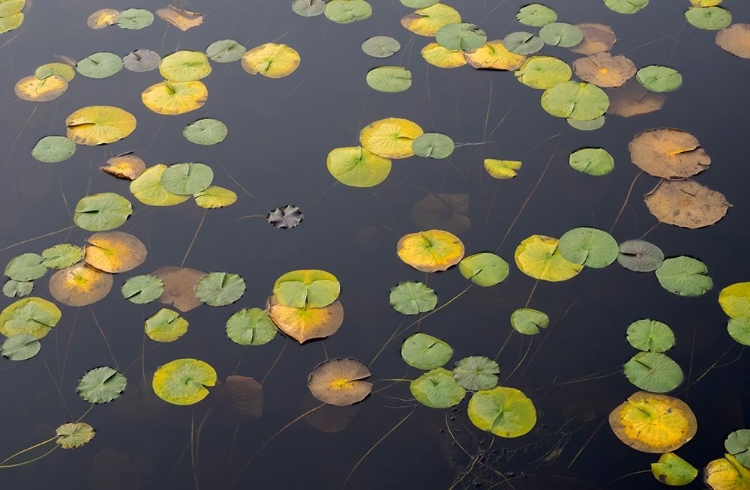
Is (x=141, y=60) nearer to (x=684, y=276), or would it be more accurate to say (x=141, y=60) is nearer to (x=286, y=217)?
(x=286, y=217)

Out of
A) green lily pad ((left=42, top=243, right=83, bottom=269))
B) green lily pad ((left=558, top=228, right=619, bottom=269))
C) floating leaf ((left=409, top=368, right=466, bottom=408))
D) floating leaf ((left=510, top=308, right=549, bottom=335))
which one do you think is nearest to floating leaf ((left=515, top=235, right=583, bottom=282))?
green lily pad ((left=558, top=228, right=619, bottom=269))

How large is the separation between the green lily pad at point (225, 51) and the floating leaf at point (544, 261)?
4.81 ft

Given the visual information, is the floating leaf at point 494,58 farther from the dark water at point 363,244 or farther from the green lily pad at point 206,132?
the green lily pad at point 206,132

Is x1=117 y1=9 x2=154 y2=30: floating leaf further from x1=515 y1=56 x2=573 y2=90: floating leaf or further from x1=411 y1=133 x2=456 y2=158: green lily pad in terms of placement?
x1=515 y1=56 x2=573 y2=90: floating leaf

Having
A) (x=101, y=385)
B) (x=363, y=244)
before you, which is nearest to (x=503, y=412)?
(x=363, y=244)

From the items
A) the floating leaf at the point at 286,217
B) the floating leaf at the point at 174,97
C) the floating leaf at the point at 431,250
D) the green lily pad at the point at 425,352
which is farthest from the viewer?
the floating leaf at the point at 174,97

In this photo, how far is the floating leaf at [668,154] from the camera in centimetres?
309

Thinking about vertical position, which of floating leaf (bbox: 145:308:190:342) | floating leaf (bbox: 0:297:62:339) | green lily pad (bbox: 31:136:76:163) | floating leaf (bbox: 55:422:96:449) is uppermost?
green lily pad (bbox: 31:136:76:163)

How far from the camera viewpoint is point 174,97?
3357 millimetres

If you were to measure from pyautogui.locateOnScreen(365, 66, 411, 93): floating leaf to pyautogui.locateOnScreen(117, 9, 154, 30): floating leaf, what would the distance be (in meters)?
1.04

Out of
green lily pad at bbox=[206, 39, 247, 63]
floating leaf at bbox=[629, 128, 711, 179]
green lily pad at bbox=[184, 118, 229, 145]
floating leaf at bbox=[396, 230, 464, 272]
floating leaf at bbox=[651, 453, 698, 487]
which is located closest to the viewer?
floating leaf at bbox=[651, 453, 698, 487]

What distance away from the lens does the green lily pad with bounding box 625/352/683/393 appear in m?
2.49

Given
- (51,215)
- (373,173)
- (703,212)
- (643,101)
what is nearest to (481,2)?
(643,101)

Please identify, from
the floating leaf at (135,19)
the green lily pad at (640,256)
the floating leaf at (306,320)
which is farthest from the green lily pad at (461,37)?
the floating leaf at (306,320)
